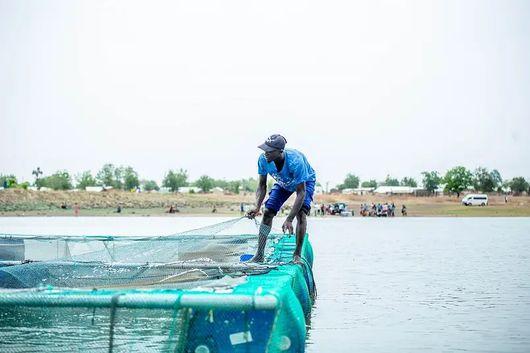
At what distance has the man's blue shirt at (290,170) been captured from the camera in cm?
881

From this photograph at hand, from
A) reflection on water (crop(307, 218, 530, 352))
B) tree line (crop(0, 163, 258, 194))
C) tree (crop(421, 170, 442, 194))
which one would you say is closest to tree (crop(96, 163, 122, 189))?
tree line (crop(0, 163, 258, 194))

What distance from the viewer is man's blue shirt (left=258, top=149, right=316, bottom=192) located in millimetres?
8812

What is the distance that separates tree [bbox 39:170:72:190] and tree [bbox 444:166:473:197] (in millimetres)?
86795

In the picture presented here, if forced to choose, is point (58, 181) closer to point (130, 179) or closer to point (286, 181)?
point (130, 179)

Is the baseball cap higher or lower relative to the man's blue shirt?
higher

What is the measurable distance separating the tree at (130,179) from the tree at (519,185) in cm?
8383

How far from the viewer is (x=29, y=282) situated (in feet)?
25.9

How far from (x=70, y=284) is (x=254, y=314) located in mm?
2940

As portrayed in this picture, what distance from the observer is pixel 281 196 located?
377 inches

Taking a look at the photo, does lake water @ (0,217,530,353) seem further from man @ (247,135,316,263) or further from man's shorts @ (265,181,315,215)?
man's shorts @ (265,181,315,215)

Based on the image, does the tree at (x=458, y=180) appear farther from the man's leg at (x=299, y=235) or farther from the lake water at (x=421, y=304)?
the man's leg at (x=299, y=235)

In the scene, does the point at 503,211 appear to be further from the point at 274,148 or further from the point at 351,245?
the point at 274,148

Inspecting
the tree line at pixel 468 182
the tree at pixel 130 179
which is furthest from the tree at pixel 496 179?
the tree at pixel 130 179

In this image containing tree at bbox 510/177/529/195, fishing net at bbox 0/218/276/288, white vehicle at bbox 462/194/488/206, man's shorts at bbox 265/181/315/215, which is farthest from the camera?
tree at bbox 510/177/529/195
